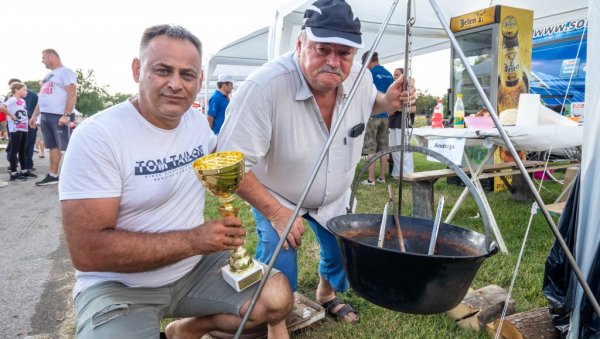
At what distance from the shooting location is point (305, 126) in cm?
206

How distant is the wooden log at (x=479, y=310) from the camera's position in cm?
226

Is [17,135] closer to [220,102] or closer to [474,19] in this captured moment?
[220,102]

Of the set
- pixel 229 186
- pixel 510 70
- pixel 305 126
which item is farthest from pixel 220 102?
pixel 229 186

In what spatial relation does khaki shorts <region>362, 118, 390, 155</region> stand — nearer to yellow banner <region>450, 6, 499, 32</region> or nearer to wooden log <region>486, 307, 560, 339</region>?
yellow banner <region>450, 6, 499, 32</region>

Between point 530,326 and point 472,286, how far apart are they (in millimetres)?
771

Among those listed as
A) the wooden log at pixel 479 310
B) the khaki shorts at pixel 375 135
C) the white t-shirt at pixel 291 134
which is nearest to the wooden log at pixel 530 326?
the wooden log at pixel 479 310

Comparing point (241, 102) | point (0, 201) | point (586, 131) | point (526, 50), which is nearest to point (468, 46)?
point (526, 50)

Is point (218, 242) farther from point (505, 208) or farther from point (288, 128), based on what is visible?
point (505, 208)

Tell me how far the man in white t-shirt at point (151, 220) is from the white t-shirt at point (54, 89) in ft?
16.6

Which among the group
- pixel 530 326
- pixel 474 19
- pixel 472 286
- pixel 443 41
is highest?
pixel 443 41

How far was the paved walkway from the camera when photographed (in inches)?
93.0

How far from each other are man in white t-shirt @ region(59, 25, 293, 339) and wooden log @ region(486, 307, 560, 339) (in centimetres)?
117

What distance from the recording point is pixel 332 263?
2.47m

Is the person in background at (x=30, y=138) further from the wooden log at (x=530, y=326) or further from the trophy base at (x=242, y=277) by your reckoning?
the wooden log at (x=530, y=326)
